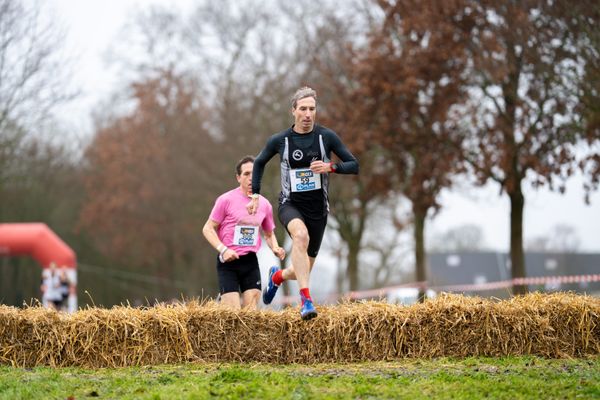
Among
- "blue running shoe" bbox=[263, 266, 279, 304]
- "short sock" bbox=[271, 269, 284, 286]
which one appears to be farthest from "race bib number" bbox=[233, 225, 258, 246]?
"short sock" bbox=[271, 269, 284, 286]

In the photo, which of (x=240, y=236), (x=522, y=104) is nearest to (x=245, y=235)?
(x=240, y=236)

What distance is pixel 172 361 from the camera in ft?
33.2

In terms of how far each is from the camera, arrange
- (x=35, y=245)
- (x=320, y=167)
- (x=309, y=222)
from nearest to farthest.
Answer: (x=320, y=167) → (x=309, y=222) → (x=35, y=245)

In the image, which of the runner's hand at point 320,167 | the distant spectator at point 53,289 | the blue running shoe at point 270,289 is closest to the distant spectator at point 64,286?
the distant spectator at point 53,289

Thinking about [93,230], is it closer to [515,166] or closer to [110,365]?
[515,166]

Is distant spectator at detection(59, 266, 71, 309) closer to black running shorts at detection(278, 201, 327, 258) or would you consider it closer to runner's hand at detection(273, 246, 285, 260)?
runner's hand at detection(273, 246, 285, 260)

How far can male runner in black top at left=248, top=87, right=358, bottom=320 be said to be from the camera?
33.7 feet

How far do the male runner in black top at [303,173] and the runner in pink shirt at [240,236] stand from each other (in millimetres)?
1163

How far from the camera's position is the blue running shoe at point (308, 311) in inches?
400

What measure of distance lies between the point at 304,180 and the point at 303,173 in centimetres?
9

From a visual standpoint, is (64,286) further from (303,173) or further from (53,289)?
(303,173)

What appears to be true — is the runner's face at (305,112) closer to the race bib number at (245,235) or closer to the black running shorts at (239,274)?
the race bib number at (245,235)

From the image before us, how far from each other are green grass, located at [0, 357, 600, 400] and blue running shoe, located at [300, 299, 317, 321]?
55 cm

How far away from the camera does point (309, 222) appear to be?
1057cm
